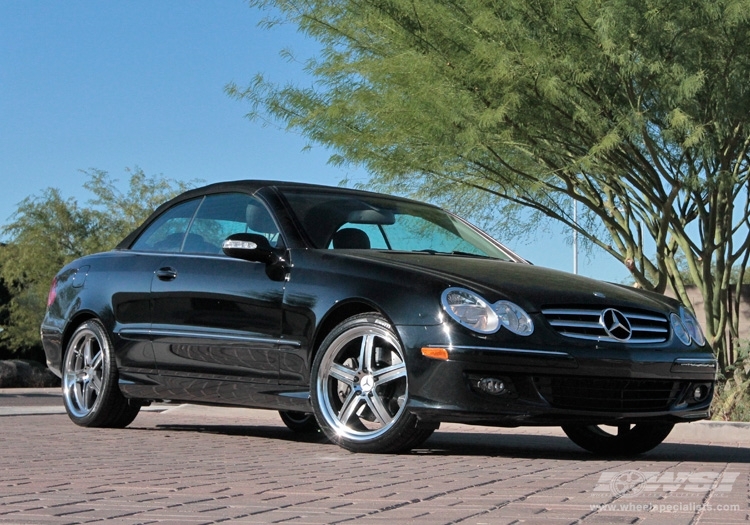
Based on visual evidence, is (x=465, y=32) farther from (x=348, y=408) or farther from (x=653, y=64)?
(x=348, y=408)

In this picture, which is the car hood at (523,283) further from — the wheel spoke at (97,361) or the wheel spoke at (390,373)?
the wheel spoke at (97,361)

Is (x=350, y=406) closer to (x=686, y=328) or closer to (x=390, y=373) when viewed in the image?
(x=390, y=373)

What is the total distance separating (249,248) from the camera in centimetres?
736

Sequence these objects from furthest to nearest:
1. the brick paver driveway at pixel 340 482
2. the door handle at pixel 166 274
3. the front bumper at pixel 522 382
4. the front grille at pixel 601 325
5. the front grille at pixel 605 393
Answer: the door handle at pixel 166 274 < the front grille at pixel 601 325 < the front grille at pixel 605 393 < the front bumper at pixel 522 382 < the brick paver driveway at pixel 340 482

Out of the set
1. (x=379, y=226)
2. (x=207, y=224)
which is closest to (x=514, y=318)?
(x=379, y=226)

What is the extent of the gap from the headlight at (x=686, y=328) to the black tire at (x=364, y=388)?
164 cm

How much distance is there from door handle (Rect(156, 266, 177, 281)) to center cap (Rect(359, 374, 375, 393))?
1.92m

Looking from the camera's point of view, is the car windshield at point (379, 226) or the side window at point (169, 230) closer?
the car windshield at point (379, 226)

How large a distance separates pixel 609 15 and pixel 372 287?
6.05 m

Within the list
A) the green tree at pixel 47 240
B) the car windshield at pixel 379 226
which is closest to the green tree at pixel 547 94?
the car windshield at pixel 379 226

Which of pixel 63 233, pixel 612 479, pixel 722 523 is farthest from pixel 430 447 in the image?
pixel 63 233

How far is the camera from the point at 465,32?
13086 mm

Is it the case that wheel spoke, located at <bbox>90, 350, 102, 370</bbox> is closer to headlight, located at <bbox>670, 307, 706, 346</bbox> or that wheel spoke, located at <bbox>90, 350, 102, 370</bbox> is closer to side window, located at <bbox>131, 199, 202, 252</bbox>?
side window, located at <bbox>131, 199, 202, 252</bbox>

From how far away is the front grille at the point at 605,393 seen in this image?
6512 mm
